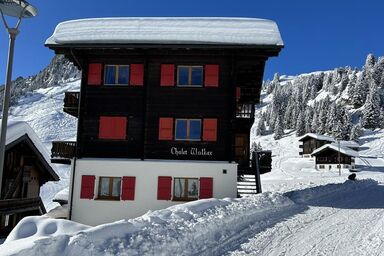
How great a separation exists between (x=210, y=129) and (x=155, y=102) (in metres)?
3.26

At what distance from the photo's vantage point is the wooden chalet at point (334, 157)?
73.2 meters

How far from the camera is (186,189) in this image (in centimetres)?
1975

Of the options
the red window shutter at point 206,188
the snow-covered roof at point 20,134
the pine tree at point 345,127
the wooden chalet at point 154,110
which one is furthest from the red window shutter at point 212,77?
the pine tree at point 345,127

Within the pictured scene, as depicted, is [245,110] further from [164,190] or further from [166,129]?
[164,190]

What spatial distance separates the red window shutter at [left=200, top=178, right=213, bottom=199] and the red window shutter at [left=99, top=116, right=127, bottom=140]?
4.81m

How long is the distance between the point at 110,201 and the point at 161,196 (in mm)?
2662

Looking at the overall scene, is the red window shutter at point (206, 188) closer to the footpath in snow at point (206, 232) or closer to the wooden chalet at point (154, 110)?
the wooden chalet at point (154, 110)

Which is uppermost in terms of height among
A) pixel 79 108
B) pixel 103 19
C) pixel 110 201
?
pixel 103 19

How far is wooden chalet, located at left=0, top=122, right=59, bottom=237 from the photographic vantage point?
16719mm

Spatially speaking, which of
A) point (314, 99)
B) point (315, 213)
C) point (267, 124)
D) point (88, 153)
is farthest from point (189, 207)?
point (314, 99)

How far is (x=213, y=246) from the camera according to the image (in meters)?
9.54

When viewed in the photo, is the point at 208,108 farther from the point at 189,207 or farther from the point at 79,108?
the point at 189,207

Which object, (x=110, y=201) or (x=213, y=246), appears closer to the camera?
(x=213, y=246)

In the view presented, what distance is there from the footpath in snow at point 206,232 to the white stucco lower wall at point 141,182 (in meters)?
3.74
